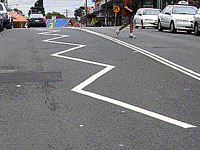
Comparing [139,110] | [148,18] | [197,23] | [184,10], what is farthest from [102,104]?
[148,18]

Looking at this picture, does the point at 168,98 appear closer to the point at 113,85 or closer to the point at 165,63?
the point at 113,85

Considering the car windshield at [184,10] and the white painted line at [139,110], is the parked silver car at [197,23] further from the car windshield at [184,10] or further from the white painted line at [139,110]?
the white painted line at [139,110]

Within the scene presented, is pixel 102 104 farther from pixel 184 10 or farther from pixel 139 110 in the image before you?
pixel 184 10

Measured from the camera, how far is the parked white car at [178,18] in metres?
24.5

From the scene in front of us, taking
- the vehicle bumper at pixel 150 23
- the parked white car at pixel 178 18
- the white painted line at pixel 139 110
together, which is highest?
the parked white car at pixel 178 18

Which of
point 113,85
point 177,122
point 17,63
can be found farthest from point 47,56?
point 177,122

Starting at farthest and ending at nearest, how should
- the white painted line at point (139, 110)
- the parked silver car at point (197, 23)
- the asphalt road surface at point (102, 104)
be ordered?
the parked silver car at point (197, 23), the white painted line at point (139, 110), the asphalt road surface at point (102, 104)

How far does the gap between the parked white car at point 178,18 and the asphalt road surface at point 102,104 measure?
13534 millimetres

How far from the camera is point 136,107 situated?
6.28m

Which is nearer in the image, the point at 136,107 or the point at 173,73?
the point at 136,107

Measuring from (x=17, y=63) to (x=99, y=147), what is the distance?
6.27 m

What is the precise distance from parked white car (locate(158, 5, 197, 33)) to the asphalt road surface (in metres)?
13.5

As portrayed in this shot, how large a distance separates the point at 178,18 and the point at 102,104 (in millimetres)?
19029

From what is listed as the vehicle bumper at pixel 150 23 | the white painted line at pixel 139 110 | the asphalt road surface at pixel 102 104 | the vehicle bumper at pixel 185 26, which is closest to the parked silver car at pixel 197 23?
the vehicle bumper at pixel 185 26
